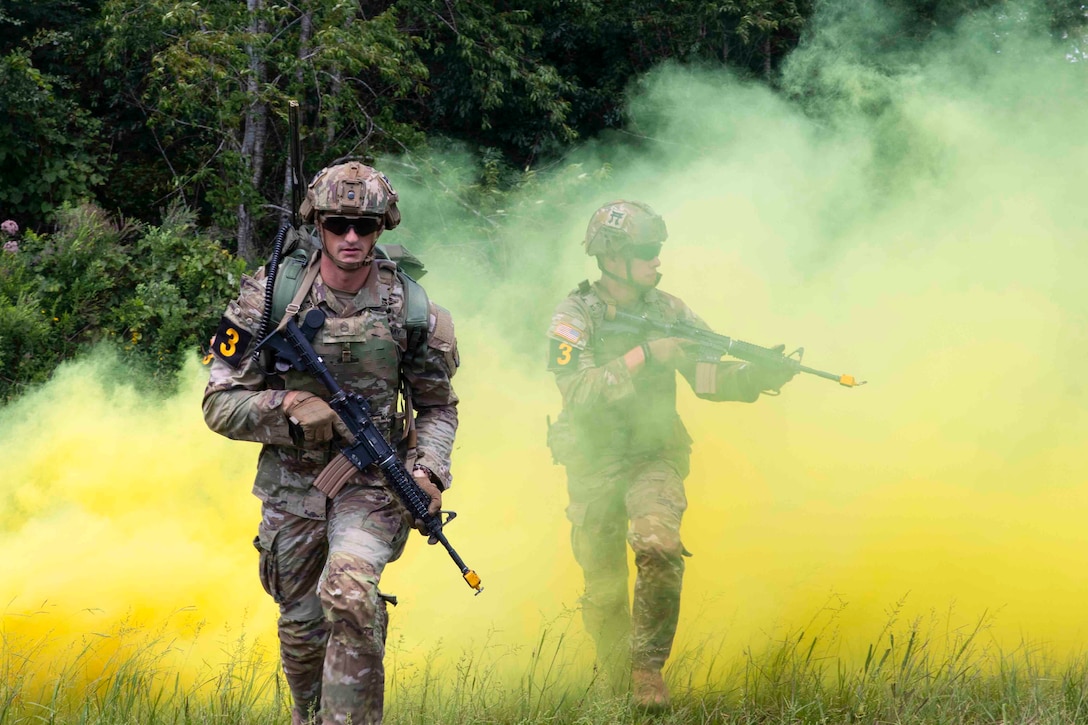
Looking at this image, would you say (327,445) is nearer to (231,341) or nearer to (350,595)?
(231,341)

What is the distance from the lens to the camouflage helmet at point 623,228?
5.36 metres

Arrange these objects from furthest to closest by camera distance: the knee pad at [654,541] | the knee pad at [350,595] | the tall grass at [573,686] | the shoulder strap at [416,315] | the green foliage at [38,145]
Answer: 1. the green foliage at [38,145]
2. the knee pad at [654,541]
3. the tall grass at [573,686]
4. the shoulder strap at [416,315]
5. the knee pad at [350,595]

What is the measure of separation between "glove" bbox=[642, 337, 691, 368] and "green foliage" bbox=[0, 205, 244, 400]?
398cm

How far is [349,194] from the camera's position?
4.18 metres

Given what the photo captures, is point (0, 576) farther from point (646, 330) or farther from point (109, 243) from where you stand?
point (109, 243)

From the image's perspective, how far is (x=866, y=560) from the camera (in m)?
6.26

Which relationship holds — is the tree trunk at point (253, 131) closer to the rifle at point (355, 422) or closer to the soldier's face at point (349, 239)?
the soldier's face at point (349, 239)

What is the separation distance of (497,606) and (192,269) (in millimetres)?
4145

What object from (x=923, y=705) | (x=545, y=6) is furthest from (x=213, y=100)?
(x=923, y=705)

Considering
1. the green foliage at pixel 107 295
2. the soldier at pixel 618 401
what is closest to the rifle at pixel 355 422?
the soldier at pixel 618 401

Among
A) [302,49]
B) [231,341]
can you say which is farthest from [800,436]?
[302,49]

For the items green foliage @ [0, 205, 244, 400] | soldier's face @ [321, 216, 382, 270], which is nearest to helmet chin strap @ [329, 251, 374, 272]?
soldier's face @ [321, 216, 382, 270]

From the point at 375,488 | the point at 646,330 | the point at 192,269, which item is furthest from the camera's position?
the point at 192,269

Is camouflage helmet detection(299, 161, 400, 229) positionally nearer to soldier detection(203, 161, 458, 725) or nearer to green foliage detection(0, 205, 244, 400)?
soldier detection(203, 161, 458, 725)
